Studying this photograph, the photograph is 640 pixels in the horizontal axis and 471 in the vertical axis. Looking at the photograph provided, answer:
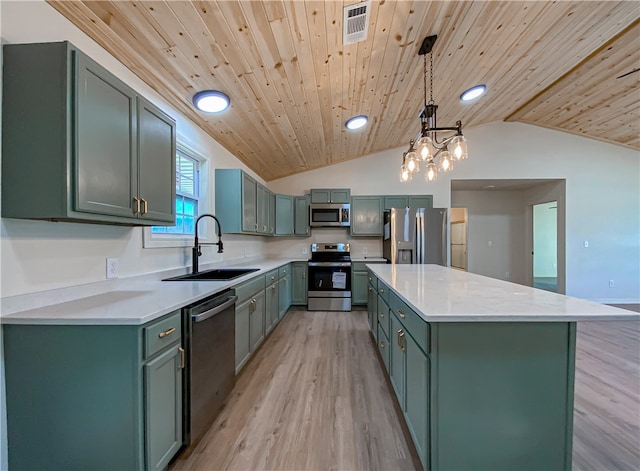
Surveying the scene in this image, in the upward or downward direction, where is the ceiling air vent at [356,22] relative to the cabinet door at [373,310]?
upward

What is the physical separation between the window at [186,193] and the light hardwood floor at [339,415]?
1.54m

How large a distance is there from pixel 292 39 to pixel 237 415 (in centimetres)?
275

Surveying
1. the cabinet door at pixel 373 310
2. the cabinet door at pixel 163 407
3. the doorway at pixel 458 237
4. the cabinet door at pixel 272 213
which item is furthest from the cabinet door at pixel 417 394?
the doorway at pixel 458 237

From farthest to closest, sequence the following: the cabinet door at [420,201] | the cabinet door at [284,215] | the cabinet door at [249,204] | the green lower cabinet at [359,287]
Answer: the cabinet door at [420,201] → the cabinet door at [284,215] → the green lower cabinet at [359,287] → the cabinet door at [249,204]

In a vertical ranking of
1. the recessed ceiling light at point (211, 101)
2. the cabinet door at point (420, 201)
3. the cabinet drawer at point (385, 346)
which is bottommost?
the cabinet drawer at point (385, 346)

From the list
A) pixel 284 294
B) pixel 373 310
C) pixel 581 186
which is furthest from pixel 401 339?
pixel 581 186

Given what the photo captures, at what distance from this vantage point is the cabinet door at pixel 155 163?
1.55m

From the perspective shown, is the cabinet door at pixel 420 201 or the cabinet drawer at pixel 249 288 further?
the cabinet door at pixel 420 201

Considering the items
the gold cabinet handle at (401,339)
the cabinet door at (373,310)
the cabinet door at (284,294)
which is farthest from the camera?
the cabinet door at (284,294)

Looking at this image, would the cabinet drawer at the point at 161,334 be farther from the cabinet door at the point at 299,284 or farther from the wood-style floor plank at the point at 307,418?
the cabinet door at the point at 299,284

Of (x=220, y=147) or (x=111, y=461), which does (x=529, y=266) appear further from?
(x=111, y=461)

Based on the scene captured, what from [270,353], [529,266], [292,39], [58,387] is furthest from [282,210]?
[529,266]

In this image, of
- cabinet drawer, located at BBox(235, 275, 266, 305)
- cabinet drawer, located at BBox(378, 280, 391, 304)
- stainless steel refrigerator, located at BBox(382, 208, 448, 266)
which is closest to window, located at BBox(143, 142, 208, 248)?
cabinet drawer, located at BBox(235, 275, 266, 305)

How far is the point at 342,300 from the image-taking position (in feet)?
14.4
